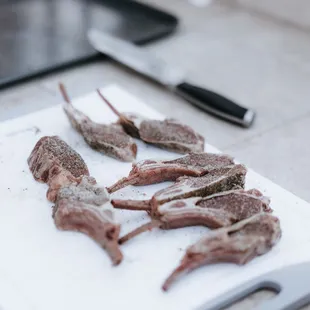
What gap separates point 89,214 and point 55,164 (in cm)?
18

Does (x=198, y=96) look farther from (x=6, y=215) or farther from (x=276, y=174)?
(x=6, y=215)

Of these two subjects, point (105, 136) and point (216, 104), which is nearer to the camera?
point (105, 136)

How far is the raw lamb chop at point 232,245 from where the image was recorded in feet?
3.17

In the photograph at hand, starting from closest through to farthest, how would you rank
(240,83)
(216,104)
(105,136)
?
(105,136) → (216,104) → (240,83)

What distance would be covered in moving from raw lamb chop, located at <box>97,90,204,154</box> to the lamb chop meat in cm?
16

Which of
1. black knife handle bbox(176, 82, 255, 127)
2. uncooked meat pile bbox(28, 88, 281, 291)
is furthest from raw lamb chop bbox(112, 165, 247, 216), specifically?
black knife handle bbox(176, 82, 255, 127)

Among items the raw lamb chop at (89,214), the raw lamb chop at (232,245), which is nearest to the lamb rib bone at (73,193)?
the raw lamb chop at (89,214)

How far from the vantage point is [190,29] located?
6.53 feet

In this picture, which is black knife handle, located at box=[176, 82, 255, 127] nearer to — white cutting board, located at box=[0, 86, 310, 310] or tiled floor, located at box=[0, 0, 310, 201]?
tiled floor, located at box=[0, 0, 310, 201]

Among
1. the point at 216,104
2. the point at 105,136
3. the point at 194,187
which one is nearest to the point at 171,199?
the point at 194,187

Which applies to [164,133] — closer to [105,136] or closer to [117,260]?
[105,136]

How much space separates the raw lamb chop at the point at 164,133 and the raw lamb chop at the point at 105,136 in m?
0.02

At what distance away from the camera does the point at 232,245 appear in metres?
0.97

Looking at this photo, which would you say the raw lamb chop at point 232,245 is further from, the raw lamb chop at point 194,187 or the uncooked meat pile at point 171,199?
the raw lamb chop at point 194,187
